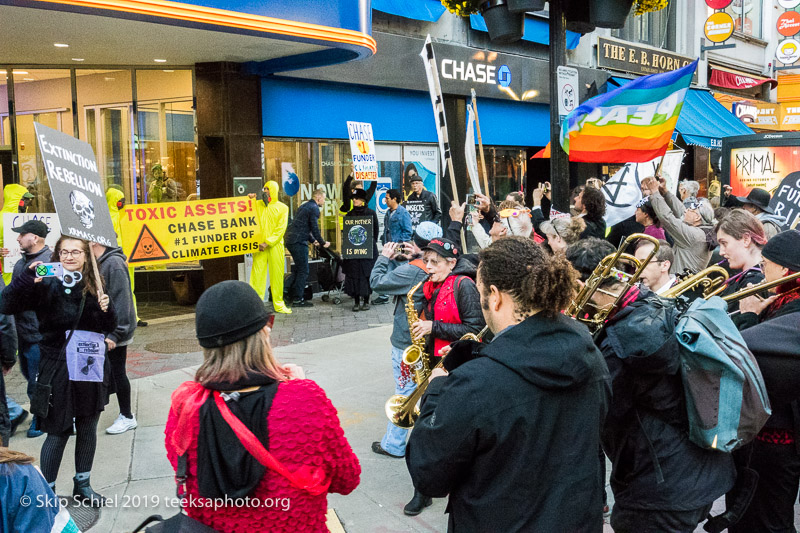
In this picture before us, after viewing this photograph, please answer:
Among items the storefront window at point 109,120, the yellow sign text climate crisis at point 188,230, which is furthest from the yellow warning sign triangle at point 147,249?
the storefront window at point 109,120

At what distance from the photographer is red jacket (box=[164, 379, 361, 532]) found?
2.46 meters

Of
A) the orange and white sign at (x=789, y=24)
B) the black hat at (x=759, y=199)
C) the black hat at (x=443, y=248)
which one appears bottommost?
the black hat at (x=443, y=248)

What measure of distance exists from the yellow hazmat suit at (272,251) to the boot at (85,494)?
640 centimetres

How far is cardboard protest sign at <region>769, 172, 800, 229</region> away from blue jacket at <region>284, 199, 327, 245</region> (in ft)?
22.8

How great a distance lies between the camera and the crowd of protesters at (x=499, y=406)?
7.63 ft

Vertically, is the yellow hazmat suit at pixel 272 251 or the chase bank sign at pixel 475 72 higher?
the chase bank sign at pixel 475 72

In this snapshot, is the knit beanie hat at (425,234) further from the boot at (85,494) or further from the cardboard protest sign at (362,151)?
the cardboard protest sign at (362,151)

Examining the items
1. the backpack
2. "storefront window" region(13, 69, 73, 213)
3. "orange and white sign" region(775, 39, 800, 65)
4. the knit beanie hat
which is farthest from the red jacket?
"orange and white sign" region(775, 39, 800, 65)

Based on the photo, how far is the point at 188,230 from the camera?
408 inches

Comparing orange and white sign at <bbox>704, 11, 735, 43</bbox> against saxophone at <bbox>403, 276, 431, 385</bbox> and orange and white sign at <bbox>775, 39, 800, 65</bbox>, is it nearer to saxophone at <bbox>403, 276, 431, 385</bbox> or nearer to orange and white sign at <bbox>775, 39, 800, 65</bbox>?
orange and white sign at <bbox>775, 39, 800, 65</bbox>

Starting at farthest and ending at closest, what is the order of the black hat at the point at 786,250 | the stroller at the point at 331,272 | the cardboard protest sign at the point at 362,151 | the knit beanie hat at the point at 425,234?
the stroller at the point at 331,272 < the cardboard protest sign at the point at 362,151 < the knit beanie hat at the point at 425,234 < the black hat at the point at 786,250

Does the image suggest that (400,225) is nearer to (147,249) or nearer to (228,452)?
(147,249)

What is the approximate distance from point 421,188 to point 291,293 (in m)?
2.84

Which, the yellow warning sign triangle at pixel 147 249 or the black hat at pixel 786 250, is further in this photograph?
the yellow warning sign triangle at pixel 147 249
